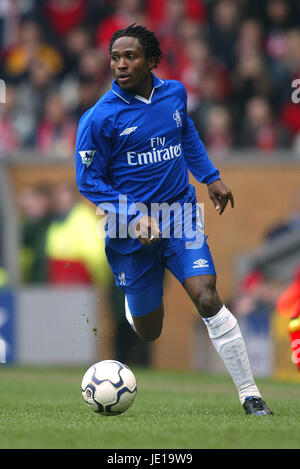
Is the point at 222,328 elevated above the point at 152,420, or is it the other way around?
the point at 222,328

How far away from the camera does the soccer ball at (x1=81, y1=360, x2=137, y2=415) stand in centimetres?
593

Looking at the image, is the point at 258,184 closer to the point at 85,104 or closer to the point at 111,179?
the point at 85,104

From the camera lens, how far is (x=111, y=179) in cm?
646

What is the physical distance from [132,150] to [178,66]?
7.15 metres

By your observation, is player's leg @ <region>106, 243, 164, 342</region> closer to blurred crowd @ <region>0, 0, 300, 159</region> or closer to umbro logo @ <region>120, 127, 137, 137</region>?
umbro logo @ <region>120, 127, 137, 137</region>

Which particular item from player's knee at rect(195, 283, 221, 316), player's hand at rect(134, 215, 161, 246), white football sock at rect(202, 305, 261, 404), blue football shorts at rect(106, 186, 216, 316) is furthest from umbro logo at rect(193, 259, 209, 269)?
player's hand at rect(134, 215, 161, 246)

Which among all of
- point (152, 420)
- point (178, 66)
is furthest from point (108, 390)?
point (178, 66)

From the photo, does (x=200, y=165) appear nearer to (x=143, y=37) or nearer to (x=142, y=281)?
(x=142, y=281)

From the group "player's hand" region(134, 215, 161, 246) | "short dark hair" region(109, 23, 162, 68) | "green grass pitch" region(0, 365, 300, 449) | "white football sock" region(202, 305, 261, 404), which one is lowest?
"green grass pitch" region(0, 365, 300, 449)

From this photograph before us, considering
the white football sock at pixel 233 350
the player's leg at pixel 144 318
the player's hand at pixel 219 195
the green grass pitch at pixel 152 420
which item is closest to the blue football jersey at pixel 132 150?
the player's hand at pixel 219 195

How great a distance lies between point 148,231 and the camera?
5844 millimetres

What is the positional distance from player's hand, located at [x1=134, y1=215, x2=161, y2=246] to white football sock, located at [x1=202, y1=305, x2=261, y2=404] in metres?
0.66
